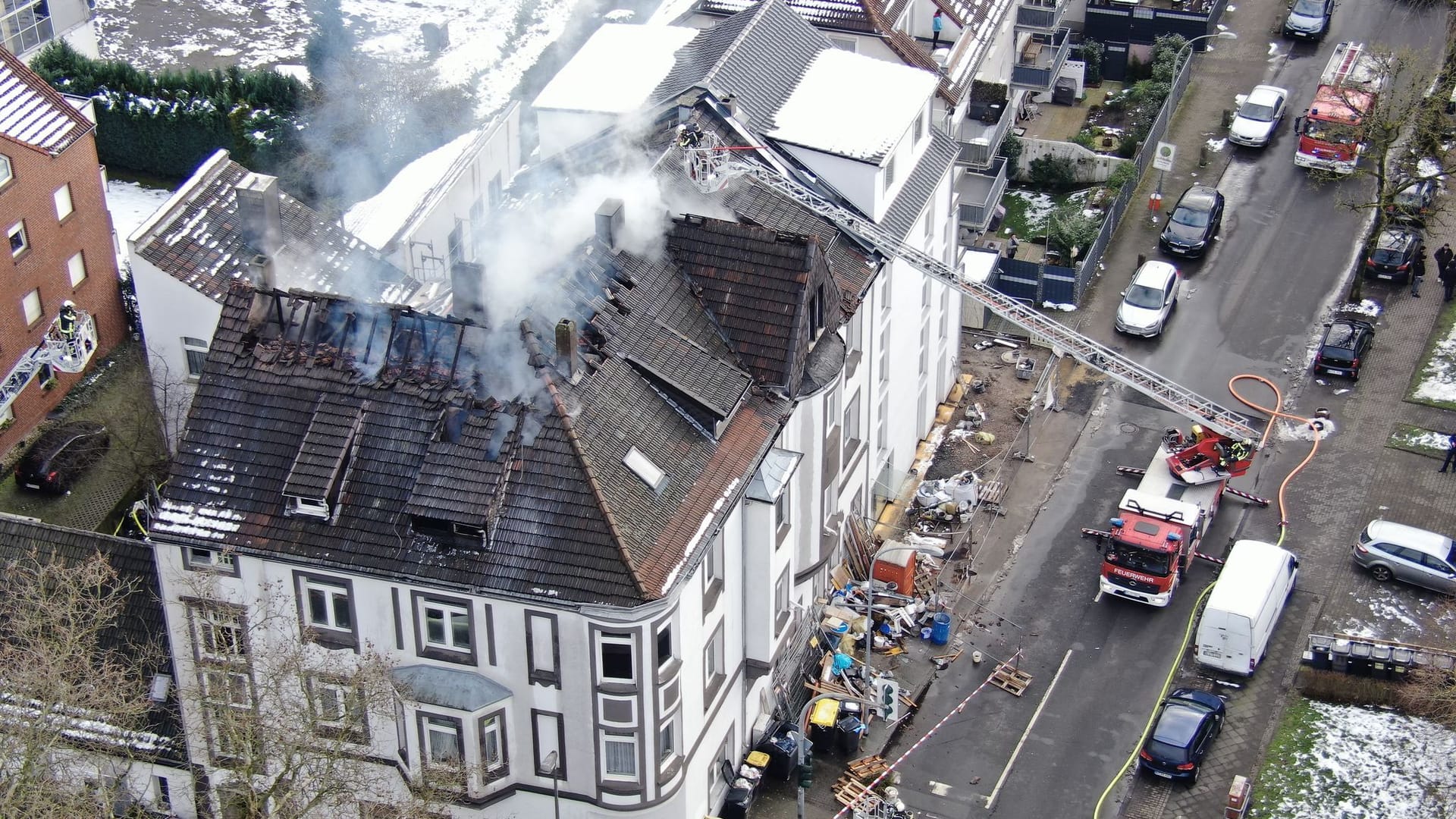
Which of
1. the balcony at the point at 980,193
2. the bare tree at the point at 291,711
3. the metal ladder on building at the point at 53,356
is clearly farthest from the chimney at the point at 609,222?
the balcony at the point at 980,193

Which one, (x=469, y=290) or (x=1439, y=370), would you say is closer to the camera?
(x=469, y=290)

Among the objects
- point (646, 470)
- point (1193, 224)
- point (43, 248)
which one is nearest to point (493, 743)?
point (646, 470)

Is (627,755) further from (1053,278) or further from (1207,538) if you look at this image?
(1053,278)

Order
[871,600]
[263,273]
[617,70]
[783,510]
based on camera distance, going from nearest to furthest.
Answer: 1. [263,273]
2. [783,510]
3. [871,600]
4. [617,70]

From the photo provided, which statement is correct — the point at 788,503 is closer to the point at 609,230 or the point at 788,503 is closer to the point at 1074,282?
the point at 609,230

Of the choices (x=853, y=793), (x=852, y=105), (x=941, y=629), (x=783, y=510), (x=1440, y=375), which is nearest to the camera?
(x=783, y=510)

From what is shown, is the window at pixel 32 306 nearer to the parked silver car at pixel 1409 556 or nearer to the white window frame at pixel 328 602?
the white window frame at pixel 328 602

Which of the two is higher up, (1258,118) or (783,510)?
(783,510)
